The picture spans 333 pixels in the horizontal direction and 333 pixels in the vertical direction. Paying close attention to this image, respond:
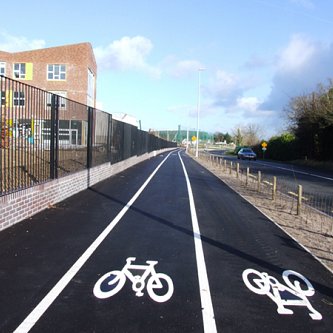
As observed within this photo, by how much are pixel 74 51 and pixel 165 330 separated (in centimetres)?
5575

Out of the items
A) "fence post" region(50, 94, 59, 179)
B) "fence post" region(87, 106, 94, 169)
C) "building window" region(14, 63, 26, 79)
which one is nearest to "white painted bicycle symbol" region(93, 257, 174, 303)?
"fence post" region(50, 94, 59, 179)

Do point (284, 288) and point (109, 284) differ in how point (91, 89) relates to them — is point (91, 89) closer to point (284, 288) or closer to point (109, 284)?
point (109, 284)

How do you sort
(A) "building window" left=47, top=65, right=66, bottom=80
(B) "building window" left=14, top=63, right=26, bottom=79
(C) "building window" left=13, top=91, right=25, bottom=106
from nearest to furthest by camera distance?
1. (C) "building window" left=13, top=91, right=25, bottom=106
2. (A) "building window" left=47, top=65, right=66, bottom=80
3. (B) "building window" left=14, top=63, right=26, bottom=79

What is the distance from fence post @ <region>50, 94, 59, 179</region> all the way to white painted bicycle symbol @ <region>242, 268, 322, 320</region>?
6.60 m

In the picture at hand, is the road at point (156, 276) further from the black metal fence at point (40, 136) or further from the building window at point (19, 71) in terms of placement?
the building window at point (19, 71)

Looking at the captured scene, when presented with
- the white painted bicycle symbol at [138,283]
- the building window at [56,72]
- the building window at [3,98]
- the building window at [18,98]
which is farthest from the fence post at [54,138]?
the building window at [56,72]

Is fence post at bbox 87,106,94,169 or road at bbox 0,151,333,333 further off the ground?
fence post at bbox 87,106,94,169

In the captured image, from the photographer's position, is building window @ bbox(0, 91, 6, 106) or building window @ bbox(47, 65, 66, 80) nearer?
building window @ bbox(0, 91, 6, 106)

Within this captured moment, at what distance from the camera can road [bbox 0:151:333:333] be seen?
4.52 m

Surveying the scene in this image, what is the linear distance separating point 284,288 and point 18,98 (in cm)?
630

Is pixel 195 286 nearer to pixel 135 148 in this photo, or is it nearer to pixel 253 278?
pixel 253 278

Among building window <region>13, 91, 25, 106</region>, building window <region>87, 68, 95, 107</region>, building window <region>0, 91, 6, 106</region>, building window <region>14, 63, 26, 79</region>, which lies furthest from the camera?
building window <region>87, 68, 95, 107</region>

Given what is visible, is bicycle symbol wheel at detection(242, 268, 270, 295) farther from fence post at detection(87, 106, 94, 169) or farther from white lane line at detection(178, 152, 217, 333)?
fence post at detection(87, 106, 94, 169)

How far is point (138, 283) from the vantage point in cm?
564
